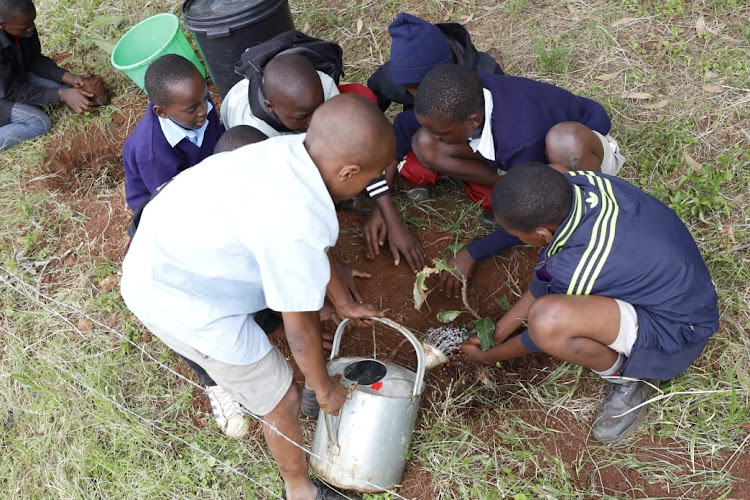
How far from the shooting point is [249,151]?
1.68 meters

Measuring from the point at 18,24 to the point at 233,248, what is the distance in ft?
9.66

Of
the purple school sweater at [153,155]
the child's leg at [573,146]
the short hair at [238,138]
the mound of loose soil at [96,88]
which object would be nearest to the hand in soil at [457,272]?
the child's leg at [573,146]

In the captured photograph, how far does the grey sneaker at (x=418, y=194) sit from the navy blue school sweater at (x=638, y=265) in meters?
1.12

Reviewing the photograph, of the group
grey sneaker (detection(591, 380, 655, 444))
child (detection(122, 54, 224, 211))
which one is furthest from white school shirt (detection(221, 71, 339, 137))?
grey sneaker (detection(591, 380, 655, 444))

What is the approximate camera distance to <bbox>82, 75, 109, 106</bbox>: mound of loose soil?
395 cm

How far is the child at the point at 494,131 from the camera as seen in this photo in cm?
235

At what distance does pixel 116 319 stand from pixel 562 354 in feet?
6.74

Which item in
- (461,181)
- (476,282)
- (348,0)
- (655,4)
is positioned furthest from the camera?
(348,0)

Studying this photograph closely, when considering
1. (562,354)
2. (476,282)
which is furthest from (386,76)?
(562,354)

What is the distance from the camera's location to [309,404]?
7.45 ft

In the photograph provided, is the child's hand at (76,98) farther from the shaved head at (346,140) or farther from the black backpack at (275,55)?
the shaved head at (346,140)

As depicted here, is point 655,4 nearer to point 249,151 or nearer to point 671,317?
point 671,317

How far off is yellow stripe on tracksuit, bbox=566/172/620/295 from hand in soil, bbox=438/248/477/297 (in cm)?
75

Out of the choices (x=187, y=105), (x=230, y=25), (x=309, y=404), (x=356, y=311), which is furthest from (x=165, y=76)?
(x=309, y=404)
